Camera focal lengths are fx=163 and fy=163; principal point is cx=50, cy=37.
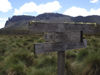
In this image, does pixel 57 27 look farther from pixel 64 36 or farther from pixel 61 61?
pixel 61 61

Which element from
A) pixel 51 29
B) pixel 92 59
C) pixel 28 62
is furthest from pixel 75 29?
pixel 28 62

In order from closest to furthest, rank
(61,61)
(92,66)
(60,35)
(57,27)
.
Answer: (57,27), (60,35), (61,61), (92,66)

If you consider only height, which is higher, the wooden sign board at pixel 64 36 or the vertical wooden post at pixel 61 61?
the wooden sign board at pixel 64 36

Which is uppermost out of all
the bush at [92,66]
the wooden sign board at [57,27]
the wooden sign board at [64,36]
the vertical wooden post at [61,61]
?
the wooden sign board at [57,27]

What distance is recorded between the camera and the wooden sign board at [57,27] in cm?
338

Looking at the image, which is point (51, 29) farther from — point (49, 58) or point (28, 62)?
point (28, 62)

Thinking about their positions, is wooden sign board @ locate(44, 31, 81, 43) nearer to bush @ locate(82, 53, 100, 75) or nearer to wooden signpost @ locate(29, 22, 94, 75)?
wooden signpost @ locate(29, 22, 94, 75)

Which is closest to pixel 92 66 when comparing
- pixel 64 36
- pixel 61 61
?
pixel 61 61

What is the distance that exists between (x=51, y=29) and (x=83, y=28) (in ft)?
2.52

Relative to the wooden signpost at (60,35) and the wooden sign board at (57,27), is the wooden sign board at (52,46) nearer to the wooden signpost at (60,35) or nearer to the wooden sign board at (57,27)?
the wooden signpost at (60,35)

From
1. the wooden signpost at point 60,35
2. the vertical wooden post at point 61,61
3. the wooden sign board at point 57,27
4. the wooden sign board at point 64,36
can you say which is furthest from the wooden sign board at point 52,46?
the wooden sign board at point 57,27

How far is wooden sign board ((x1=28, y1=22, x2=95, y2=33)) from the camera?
338cm

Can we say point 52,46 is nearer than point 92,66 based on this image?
Yes

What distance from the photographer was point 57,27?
11.7 feet
